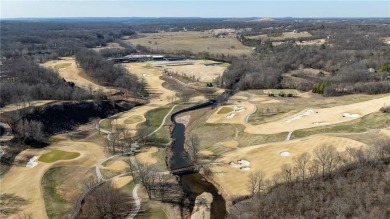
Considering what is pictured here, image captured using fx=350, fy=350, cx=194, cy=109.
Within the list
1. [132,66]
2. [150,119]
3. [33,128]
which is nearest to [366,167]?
[150,119]

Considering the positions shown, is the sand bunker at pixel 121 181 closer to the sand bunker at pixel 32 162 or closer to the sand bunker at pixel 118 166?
the sand bunker at pixel 118 166

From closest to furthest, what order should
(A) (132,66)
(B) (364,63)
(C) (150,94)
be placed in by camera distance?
(C) (150,94), (B) (364,63), (A) (132,66)

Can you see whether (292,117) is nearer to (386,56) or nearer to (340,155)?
(340,155)

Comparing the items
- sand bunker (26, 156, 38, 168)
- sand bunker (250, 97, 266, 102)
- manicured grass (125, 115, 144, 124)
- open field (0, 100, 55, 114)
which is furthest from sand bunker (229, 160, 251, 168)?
open field (0, 100, 55, 114)

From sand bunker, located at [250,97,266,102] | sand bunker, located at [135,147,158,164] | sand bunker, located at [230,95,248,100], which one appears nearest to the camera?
sand bunker, located at [135,147,158,164]

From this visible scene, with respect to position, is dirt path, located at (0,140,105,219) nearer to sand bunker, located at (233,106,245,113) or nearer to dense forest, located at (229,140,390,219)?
dense forest, located at (229,140,390,219)

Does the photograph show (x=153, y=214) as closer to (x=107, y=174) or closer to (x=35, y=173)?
(x=107, y=174)

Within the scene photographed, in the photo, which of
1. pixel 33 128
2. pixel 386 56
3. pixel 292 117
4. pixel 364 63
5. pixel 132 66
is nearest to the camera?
pixel 33 128
